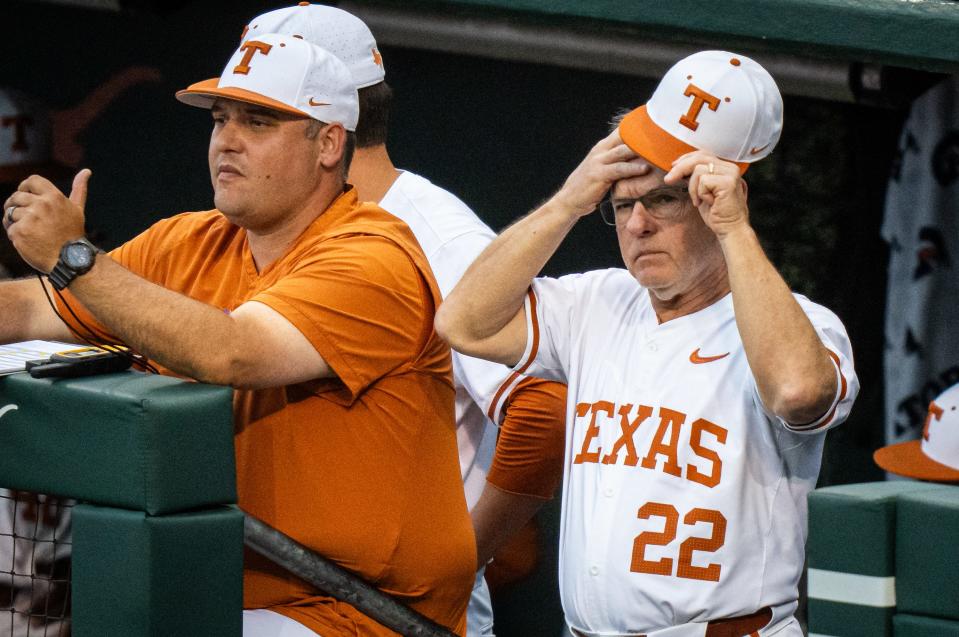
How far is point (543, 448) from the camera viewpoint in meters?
3.38

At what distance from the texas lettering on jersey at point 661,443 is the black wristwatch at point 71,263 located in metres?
0.88

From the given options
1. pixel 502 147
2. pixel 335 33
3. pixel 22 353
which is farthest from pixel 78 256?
pixel 502 147

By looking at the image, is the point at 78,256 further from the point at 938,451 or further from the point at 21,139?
the point at 21,139

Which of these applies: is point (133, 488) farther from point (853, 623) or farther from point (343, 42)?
point (343, 42)

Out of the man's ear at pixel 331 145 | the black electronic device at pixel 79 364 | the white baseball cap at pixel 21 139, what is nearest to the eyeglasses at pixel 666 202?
the man's ear at pixel 331 145

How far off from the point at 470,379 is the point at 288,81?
783 mm

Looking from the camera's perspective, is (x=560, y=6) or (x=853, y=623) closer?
(x=853, y=623)

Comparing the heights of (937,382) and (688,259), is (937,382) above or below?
below

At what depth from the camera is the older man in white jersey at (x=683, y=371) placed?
2.57m

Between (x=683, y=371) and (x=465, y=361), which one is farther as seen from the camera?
(x=465, y=361)

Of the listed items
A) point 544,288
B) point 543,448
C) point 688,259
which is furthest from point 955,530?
point 543,448

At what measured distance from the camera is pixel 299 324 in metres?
2.65

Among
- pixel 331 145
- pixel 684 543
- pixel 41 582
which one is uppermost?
pixel 331 145

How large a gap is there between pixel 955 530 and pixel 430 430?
1.02 meters
